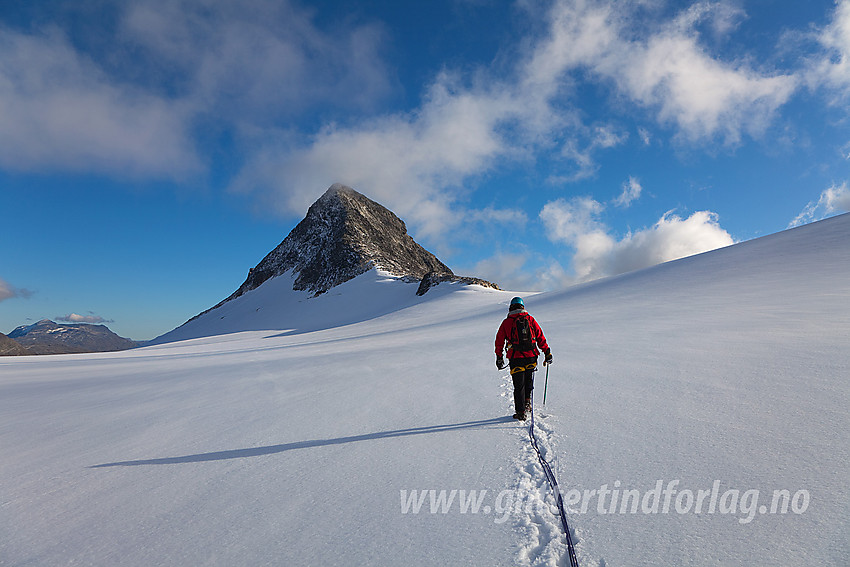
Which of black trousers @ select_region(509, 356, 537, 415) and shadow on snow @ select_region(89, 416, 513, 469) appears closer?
shadow on snow @ select_region(89, 416, 513, 469)

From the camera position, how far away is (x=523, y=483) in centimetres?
388

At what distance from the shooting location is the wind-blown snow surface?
2.99 m

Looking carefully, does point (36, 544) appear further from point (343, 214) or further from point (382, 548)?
point (343, 214)

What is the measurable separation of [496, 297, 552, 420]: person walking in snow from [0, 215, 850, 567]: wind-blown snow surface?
1.49 ft

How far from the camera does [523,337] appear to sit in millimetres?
6102

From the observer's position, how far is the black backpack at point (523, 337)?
6.04 metres

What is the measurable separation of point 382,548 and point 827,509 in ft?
11.4

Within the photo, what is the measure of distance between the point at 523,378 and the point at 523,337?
2.14 ft

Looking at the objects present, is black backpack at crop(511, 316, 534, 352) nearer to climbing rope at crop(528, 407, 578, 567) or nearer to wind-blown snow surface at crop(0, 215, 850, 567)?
wind-blown snow surface at crop(0, 215, 850, 567)

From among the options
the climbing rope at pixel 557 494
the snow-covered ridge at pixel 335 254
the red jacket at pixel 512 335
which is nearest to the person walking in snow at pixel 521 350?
the red jacket at pixel 512 335

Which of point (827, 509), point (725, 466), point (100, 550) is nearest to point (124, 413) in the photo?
point (100, 550)

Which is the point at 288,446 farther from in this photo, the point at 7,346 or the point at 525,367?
the point at 7,346

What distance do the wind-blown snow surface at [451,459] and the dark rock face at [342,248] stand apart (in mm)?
59607

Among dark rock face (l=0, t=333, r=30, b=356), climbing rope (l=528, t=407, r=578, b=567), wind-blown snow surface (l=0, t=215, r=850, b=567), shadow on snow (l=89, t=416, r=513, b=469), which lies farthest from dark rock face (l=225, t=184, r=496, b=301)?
dark rock face (l=0, t=333, r=30, b=356)
